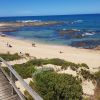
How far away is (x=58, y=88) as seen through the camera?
10.5m

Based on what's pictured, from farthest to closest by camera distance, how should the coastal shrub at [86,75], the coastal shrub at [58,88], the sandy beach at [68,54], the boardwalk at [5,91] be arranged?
1. the sandy beach at [68,54]
2. the coastal shrub at [86,75]
3. the coastal shrub at [58,88]
4. the boardwalk at [5,91]

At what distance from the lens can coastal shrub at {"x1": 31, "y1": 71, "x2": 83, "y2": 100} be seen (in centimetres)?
1058

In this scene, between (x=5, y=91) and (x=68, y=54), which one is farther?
(x=68, y=54)

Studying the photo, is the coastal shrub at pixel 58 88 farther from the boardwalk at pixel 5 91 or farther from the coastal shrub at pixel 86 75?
the coastal shrub at pixel 86 75

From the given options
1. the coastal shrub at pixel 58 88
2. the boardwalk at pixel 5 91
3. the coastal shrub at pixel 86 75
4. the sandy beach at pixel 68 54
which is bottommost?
the sandy beach at pixel 68 54

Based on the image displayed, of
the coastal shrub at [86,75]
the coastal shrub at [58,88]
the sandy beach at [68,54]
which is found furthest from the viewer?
the sandy beach at [68,54]

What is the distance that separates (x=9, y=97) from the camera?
8086mm

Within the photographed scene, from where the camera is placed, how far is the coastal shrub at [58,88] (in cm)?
1058

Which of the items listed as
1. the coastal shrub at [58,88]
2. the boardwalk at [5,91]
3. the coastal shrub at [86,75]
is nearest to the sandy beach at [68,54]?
the coastal shrub at [86,75]

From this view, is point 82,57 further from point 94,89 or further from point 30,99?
point 30,99

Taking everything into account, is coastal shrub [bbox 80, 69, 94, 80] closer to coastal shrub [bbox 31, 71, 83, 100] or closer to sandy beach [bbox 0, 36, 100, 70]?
coastal shrub [bbox 31, 71, 83, 100]

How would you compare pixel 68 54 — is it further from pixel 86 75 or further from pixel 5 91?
pixel 5 91

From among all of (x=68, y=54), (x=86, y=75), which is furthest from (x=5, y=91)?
(x=68, y=54)

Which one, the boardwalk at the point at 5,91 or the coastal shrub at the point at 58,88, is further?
the coastal shrub at the point at 58,88
